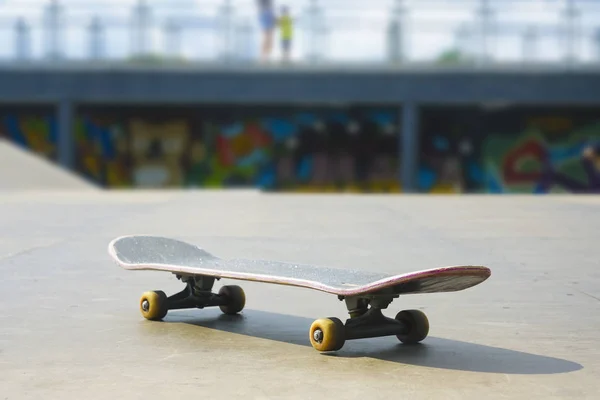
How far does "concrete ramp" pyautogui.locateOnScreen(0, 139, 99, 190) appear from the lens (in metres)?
26.2

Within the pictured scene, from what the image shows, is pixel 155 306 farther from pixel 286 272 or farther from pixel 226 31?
pixel 226 31

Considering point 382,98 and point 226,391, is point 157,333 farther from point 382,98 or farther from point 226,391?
point 382,98

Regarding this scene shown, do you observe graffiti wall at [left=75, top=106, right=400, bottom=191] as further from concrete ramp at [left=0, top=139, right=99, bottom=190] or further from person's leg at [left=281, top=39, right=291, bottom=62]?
concrete ramp at [left=0, top=139, right=99, bottom=190]

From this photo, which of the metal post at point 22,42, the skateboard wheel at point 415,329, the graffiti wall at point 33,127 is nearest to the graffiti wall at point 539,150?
the graffiti wall at point 33,127

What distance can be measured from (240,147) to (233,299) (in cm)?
3034

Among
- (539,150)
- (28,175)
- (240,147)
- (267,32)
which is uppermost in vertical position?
(267,32)

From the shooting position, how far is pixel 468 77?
31.8m

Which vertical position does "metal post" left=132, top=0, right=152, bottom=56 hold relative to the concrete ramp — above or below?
above

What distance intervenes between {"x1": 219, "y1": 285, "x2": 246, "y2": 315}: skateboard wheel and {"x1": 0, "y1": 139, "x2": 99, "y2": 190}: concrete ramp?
65.3 ft

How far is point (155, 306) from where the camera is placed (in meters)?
6.25

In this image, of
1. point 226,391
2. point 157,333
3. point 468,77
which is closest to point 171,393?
point 226,391

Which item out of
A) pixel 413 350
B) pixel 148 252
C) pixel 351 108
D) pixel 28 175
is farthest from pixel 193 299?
pixel 351 108

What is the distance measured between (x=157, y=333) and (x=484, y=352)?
1784 millimetres

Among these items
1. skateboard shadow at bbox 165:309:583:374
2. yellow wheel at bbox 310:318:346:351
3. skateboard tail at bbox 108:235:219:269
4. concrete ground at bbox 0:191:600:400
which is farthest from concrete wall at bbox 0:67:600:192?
yellow wheel at bbox 310:318:346:351
